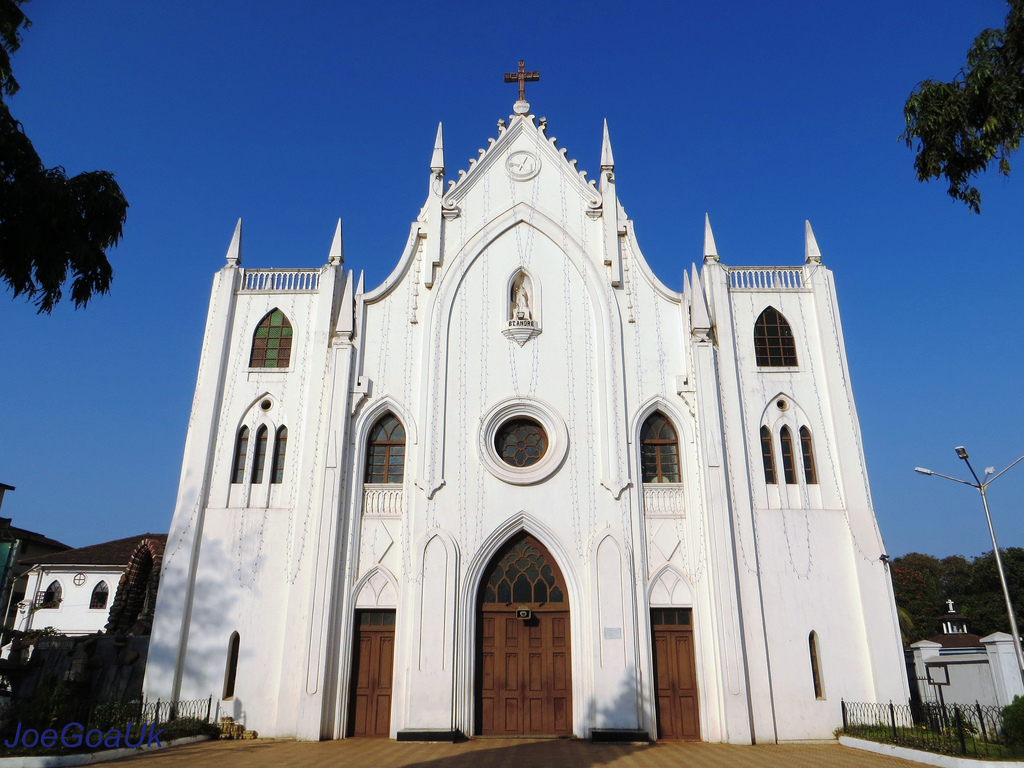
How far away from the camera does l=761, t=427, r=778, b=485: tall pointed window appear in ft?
59.5

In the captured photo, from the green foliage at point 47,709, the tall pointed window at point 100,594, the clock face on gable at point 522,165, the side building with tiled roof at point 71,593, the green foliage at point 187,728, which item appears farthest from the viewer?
the tall pointed window at point 100,594

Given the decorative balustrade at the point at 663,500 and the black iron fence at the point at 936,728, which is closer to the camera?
the black iron fence at the point at 936,728

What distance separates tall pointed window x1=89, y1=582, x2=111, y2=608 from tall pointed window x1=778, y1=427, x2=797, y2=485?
31605 mm

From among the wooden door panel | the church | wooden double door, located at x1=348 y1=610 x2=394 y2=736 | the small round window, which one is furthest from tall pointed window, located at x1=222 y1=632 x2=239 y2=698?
the wooden door panel

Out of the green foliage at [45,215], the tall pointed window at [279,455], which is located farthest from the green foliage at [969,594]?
the green foliage at [45,215]

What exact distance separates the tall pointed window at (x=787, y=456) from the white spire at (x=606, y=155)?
8.64 meters

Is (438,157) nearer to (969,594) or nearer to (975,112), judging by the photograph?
(975,112)

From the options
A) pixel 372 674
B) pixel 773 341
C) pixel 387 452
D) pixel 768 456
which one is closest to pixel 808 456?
pixel 768 456

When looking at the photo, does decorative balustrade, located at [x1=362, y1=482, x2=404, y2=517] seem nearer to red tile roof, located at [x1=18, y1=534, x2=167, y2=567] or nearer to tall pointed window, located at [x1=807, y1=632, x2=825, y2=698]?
tall pointed window, located at [x1=807, y1=632, x2=825, y2=698]

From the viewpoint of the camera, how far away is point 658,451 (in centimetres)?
1830

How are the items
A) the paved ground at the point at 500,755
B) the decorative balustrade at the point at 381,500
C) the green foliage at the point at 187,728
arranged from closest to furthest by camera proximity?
the paved ground at the point at 500,755 < the green foliage at the point at 187,728 < the decorative balustrade at the point at 381,500

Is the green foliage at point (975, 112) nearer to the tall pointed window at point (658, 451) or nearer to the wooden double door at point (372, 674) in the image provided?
the tall pointed window at point (658, 451)

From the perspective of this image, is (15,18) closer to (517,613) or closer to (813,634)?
(517,613)

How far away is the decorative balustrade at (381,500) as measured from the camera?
17530mm
